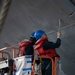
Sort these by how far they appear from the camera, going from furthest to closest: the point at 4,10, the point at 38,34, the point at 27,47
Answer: the point at 4,10 → the point at 27,47 → the point at 38,34

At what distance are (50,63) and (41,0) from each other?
1.30 metres

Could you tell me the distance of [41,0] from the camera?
505cm

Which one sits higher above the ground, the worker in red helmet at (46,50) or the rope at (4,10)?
the rope at (4,10)

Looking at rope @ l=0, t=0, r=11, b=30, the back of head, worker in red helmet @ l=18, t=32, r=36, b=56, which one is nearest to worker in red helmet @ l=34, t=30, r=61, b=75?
the back of head

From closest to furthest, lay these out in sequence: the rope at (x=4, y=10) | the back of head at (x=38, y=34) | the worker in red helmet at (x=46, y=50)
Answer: the worker in red helmet at (x=46, y=50) → the back of head at (x=38, y=34) → the rope at (x=4, y=10)

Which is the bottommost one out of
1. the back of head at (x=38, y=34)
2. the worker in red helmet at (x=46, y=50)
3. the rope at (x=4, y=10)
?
the worker in red helmet at (x=46, y=50)

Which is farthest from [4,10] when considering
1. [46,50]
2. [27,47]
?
[46,50]

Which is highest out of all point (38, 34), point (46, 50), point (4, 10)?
point (4, 10)

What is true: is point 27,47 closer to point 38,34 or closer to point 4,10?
point 38,34

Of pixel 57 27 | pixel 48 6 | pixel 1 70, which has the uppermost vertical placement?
pixel 48 6

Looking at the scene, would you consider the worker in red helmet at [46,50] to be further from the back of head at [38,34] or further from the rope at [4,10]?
the rope at [4,10]

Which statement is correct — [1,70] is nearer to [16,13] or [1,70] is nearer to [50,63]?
[50,63]

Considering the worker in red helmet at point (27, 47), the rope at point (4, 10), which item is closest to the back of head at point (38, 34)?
the worker in red helmet at point (27, 47)

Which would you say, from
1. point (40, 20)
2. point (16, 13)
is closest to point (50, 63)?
point (40, 20)
